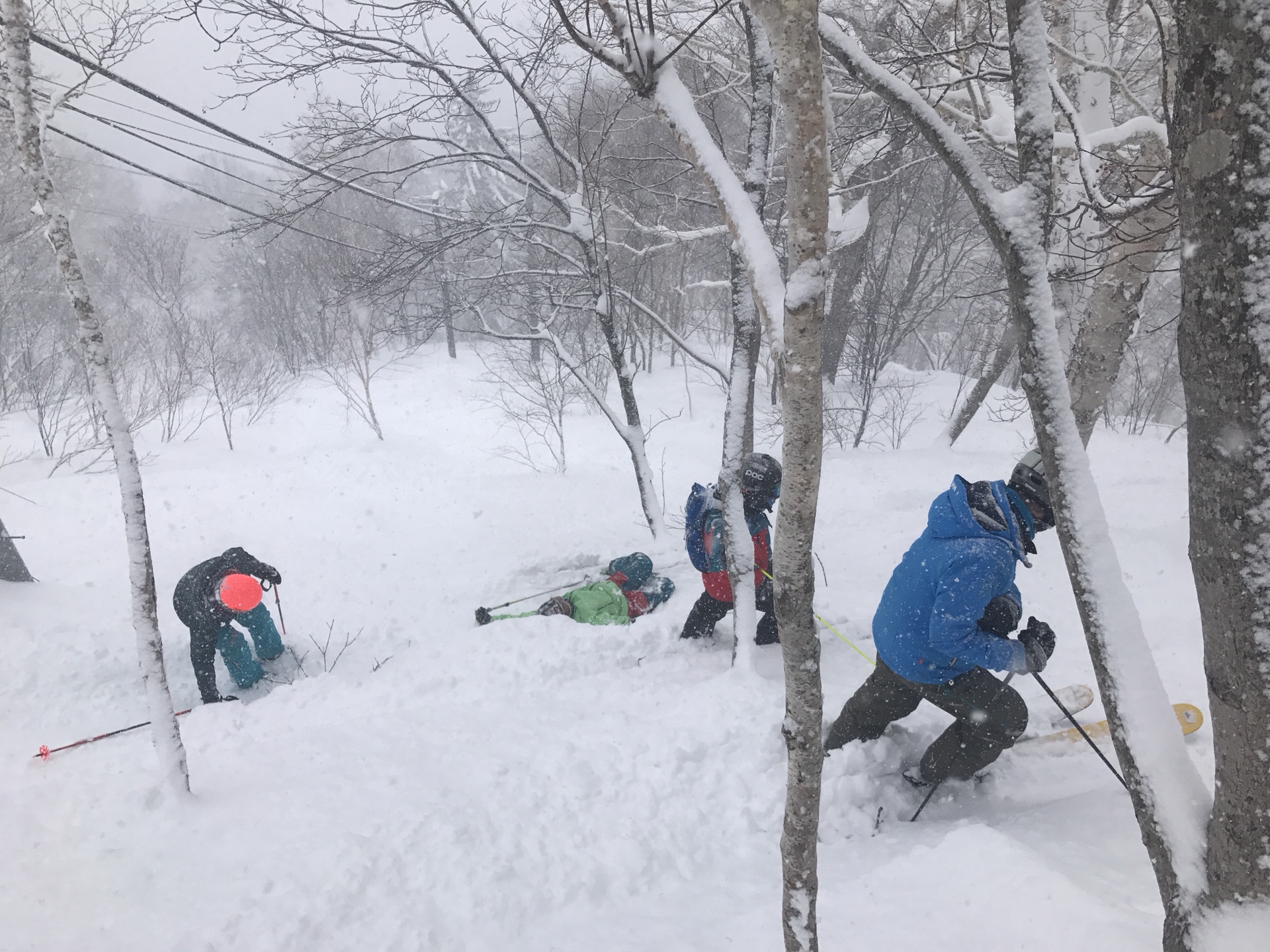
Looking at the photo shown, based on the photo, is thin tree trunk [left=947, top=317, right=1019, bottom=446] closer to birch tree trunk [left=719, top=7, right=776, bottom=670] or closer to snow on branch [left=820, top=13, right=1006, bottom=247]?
birch tree trunk [left=719, top=7, right=776, bottom=670]

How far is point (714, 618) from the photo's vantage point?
5.09m

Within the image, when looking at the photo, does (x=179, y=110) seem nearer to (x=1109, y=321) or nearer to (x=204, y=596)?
(x=204, y=596)

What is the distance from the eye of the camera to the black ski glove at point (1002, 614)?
2986 millimetres

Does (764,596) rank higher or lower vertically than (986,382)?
lower

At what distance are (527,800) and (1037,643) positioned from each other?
2.64 metres

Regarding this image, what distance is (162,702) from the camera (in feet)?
10.9

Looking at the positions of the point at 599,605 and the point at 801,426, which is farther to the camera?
the point at 599,605

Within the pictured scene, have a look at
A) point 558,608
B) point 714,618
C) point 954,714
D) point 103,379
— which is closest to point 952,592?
point 954,714

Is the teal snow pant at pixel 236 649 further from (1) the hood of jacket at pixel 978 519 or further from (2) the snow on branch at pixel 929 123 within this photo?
(2) the snow on branch at pixel 929 123

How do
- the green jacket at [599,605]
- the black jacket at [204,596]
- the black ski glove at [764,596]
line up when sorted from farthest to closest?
the green jacket at [599,605] < the black jacket at [204,596] < the black ski glove at [764,596]

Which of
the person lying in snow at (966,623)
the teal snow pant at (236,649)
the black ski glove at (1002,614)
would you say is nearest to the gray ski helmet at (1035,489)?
the person lying in snow at (966,623)

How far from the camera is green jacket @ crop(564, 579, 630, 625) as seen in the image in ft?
19.1

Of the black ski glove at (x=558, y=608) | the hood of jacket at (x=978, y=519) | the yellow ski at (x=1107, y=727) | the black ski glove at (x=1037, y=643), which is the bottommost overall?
the yellow ski at (x=1107, y=727)

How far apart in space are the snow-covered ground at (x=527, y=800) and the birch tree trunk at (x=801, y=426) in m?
0.96
